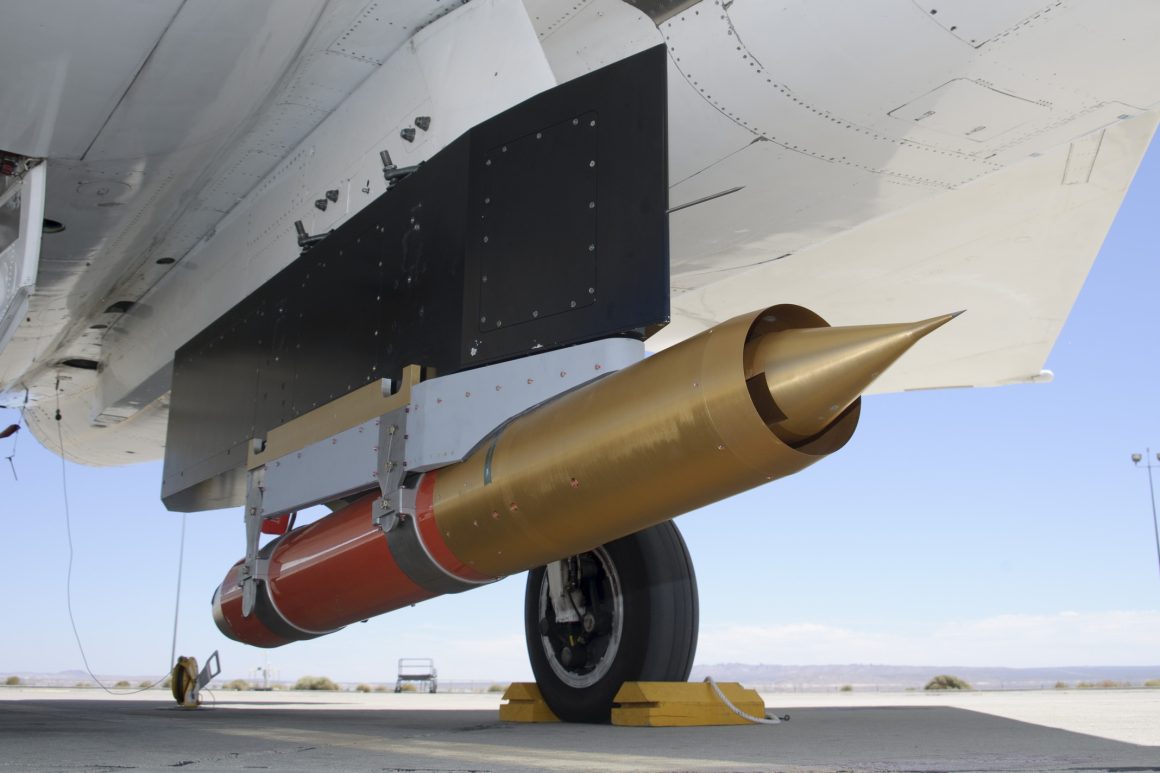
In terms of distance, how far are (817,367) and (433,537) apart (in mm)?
1552

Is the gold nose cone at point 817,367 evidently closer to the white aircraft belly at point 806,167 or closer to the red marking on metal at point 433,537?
the red marking on metal at point 433,537

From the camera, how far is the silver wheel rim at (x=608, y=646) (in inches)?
175

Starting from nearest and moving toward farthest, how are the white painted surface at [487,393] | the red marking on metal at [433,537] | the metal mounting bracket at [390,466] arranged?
1. the white painted surface at [487,393]
2. the red marking on metal at [433,537]
3. the metal mounting bracket at [390,466]

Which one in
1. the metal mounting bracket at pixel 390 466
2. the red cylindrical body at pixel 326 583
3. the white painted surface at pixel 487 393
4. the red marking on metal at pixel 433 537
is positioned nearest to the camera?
the white painted surface at pixel 487 393

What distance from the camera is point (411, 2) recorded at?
4.24 meters

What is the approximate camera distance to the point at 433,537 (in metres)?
3.38

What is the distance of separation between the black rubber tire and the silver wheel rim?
0.02 meters

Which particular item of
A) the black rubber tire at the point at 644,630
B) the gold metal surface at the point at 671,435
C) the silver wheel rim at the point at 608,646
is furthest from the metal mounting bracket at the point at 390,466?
the silver wheel rim at the point at 608,646

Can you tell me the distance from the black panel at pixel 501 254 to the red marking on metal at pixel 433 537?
0.45 meters

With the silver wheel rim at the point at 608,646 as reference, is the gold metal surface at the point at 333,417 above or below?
above

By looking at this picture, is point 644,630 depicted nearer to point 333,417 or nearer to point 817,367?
point 333,417

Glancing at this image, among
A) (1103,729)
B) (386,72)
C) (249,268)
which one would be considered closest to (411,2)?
(386,72)

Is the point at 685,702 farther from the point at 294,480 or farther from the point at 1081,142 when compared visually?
the point at 1081,142

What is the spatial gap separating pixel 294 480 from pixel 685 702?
6.22 feet
